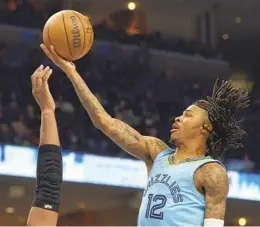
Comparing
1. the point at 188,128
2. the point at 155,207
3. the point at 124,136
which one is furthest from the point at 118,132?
the point at 155,207

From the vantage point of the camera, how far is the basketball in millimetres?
2891

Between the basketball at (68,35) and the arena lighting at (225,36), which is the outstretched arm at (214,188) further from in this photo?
the arena lighting at (225,36)

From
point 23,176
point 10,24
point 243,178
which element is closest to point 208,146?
point 23,176

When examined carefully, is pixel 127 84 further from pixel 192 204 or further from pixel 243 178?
pixel 192 204

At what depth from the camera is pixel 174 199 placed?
103 inches

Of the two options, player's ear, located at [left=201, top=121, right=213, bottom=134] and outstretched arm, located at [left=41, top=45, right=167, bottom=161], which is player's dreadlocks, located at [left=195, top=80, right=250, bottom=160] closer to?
player's ear, located at [left=201, top=121, right=213, bottom=134]

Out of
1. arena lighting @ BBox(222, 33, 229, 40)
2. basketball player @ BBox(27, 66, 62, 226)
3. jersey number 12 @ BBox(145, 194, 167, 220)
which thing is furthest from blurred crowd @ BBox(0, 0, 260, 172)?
basketball player @ BBox(27, 66, 62, 226)

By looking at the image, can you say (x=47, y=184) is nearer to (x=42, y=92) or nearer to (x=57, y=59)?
(x=42, y=92)

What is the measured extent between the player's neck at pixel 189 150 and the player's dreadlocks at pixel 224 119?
53 mm

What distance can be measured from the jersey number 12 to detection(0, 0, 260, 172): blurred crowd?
4.97 meters

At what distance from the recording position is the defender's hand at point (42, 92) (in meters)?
1.81

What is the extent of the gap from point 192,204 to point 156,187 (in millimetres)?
169

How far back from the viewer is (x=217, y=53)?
31.4ft

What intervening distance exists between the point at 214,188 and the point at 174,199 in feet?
0.56
